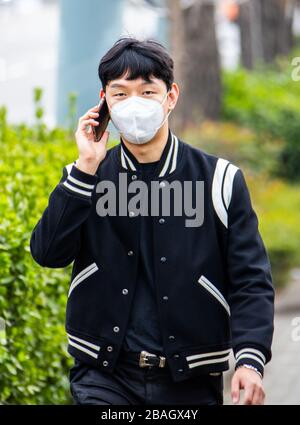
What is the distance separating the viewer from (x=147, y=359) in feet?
11.8

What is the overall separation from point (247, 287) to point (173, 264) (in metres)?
0.26

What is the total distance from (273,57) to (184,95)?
25.5ft

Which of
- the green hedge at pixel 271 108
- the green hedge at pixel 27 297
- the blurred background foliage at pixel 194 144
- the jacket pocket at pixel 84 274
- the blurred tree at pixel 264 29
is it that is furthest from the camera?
the blurred tree at pixel 264 29

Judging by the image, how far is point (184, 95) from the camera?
16562 mm

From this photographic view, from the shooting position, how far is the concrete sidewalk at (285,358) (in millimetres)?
7336

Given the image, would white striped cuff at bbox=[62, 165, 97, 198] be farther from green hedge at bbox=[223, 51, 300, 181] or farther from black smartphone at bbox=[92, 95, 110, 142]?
green hedge at bbox=[223, 51, 300, 181]

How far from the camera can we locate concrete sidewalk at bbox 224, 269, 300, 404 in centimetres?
734

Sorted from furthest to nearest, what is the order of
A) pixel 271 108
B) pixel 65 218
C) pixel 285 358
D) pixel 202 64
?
pixel 202 64, pixel 271 108, pixel 285 358, pixel 65 218

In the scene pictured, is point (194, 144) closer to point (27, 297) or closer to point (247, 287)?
point (27, 297)

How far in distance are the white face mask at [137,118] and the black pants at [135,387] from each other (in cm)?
75

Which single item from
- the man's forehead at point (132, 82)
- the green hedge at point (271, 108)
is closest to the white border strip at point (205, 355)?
the man's forehead at point (132, 82)

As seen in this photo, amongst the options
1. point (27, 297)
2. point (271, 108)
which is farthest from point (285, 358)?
point (271, 108)

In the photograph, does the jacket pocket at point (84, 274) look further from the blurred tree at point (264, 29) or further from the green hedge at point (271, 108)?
the blurred tree at point (264, 29)
